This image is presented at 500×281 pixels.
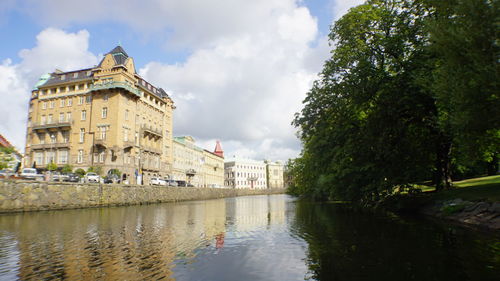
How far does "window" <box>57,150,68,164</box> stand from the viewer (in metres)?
63.6

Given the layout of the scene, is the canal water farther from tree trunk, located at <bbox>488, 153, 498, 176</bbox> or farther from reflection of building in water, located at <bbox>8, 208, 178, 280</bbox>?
tree trunk, located at <bbox>488, 153, 498, 176</bbox>

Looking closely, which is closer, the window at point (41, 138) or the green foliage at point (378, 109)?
the green foliage at point (378, 109)

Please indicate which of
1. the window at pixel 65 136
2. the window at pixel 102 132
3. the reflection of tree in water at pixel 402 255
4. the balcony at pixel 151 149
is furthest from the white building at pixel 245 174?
the reflection of tree in water at pixel 402 255

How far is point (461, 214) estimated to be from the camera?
1886 cm

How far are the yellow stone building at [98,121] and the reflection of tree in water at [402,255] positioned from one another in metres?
49.2

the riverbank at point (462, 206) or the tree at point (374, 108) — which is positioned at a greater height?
the tree at point (374, 108)

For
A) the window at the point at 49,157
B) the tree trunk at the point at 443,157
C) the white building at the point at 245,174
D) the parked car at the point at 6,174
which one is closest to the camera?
the tree trunk at the point at 443,157

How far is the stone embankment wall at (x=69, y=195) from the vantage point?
2875 cm

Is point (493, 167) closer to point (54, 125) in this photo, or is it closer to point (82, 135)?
point (82, 135)

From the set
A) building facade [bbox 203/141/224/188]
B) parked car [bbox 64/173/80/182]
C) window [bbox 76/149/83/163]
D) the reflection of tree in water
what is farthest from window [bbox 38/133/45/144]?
the reflection of tree in water

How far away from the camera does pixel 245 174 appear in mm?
168000

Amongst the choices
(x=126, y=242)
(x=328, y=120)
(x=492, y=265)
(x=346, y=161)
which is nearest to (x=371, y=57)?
(x=328, y=120)

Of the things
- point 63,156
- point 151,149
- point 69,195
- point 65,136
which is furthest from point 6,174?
point 151,149

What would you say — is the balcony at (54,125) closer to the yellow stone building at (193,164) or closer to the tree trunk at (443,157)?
the yellow stone building at (193,164)
